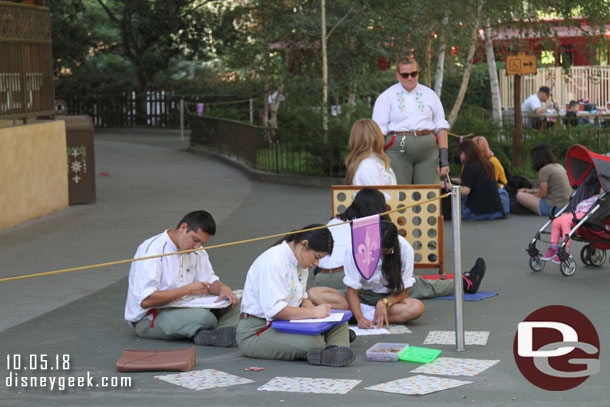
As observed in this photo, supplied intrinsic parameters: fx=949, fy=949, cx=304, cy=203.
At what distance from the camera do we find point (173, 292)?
7.11 m

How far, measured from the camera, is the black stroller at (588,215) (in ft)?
30.3

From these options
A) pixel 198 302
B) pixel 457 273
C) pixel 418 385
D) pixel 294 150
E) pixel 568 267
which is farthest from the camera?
pixel 294 150

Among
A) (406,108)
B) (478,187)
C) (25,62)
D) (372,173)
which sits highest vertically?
(25,62)

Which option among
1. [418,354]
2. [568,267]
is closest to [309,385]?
[418,354]

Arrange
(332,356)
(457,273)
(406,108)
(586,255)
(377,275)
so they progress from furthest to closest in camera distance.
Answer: (406,108) < (586,255) < (377,275) < (457,273) < (332,356)

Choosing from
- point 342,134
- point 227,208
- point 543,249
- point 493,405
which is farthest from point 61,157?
point 493,405

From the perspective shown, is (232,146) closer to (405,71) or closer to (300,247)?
(405,71)

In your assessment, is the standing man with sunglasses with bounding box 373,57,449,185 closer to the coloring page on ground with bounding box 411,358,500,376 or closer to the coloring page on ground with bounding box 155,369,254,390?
the coloring page on ground with bounding box 411,358,500,376

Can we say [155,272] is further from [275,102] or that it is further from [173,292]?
[275,102]

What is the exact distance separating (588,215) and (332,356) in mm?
4000

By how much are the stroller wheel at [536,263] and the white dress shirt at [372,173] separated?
1629 millimetres

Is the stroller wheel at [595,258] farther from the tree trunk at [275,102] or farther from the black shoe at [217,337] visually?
the tree trunk at [275,102]

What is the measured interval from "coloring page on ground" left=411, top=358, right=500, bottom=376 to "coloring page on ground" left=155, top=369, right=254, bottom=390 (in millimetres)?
1152

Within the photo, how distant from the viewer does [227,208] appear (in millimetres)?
15078
